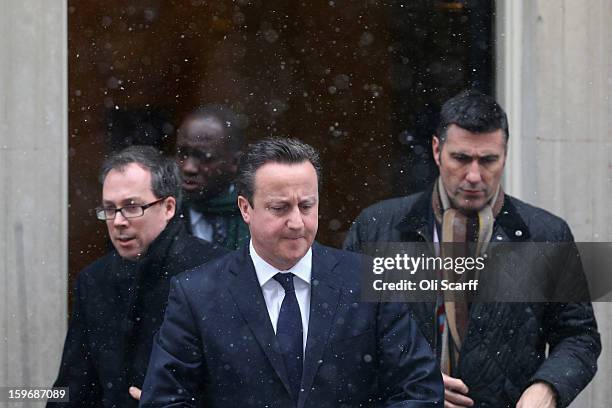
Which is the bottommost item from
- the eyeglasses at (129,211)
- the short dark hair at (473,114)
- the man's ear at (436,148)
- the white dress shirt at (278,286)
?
the white dress shirt at (278,286)

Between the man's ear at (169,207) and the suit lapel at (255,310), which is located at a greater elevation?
→ the man's ear at (169,207)

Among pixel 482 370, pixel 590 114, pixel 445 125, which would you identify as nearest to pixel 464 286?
pixel 482 370

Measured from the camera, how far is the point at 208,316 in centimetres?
420

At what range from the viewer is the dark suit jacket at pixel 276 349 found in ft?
13.3

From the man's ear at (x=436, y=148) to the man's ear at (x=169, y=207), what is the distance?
135cm

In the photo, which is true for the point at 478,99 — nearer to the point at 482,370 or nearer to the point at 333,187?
the point at 333,187

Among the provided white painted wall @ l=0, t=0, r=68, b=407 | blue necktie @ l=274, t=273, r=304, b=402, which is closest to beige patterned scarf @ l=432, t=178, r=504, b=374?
blue necktie @ l=274, t=273, r=304, b=402

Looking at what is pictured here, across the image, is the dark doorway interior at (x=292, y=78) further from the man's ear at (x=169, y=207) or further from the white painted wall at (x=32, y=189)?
the man's ear at (x=169, y=207)

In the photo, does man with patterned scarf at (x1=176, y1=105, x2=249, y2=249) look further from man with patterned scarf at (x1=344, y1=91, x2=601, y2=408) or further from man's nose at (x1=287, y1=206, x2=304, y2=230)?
man's nose at (x1=287, y1=206, x2=304, y2=230)

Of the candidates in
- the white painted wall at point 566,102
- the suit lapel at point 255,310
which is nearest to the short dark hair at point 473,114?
the white painted wall at point 566,102

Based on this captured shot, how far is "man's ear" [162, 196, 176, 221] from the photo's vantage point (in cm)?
514

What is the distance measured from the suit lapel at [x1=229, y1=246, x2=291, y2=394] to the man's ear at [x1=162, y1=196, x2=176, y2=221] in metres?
0.92

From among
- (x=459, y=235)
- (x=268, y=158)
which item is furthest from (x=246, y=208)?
(x=459, y=235)

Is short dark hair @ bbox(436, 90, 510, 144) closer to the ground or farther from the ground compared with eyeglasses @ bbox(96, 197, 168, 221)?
farther from the ground
